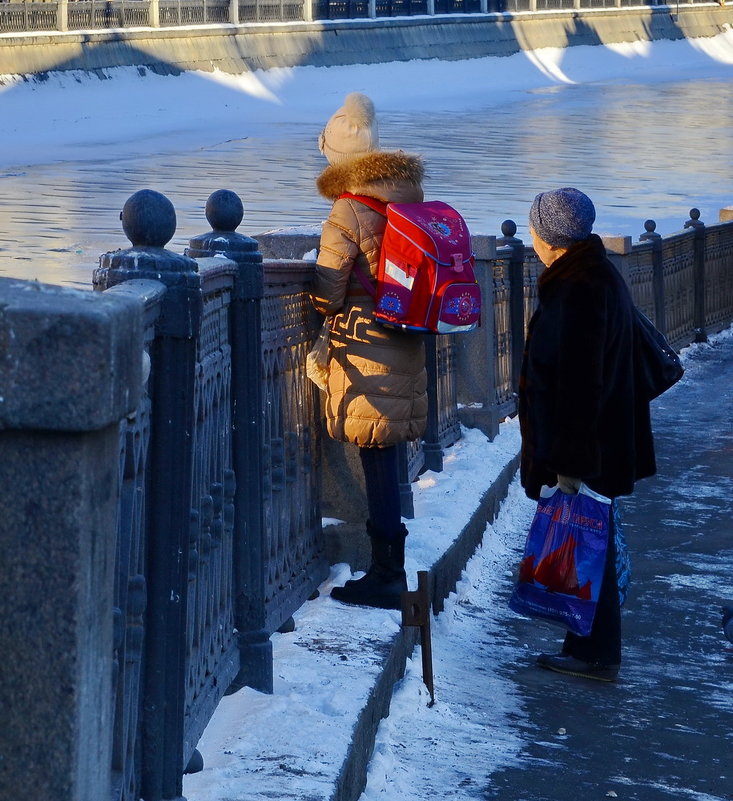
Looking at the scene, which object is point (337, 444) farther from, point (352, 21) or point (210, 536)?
point (352, 21)

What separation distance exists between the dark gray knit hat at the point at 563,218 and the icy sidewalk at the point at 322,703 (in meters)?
1.26

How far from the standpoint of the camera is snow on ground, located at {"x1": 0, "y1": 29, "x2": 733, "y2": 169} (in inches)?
1250

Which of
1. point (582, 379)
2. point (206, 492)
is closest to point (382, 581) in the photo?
point (582, 379)

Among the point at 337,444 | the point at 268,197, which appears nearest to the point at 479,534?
the point at 337,444

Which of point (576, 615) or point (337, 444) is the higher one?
point (337, 444)

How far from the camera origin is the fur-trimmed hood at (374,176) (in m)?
4.89

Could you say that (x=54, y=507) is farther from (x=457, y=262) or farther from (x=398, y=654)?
(x=457, y=262)

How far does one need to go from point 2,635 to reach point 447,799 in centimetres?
221

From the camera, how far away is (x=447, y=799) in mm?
3990

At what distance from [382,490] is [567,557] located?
630mm

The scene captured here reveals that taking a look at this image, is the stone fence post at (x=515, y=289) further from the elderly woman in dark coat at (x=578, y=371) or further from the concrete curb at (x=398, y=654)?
the elderly woman in dark coat at (x=578, y=371)

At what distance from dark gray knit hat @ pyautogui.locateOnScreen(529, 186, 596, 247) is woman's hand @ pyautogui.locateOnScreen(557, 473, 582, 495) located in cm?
71

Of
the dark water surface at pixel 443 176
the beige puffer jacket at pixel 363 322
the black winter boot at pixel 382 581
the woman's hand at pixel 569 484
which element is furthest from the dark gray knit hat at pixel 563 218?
the dark water surface at pixel 443 176

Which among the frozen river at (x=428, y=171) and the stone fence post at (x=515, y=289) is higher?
the stone fence post at (x=515, y=289)
